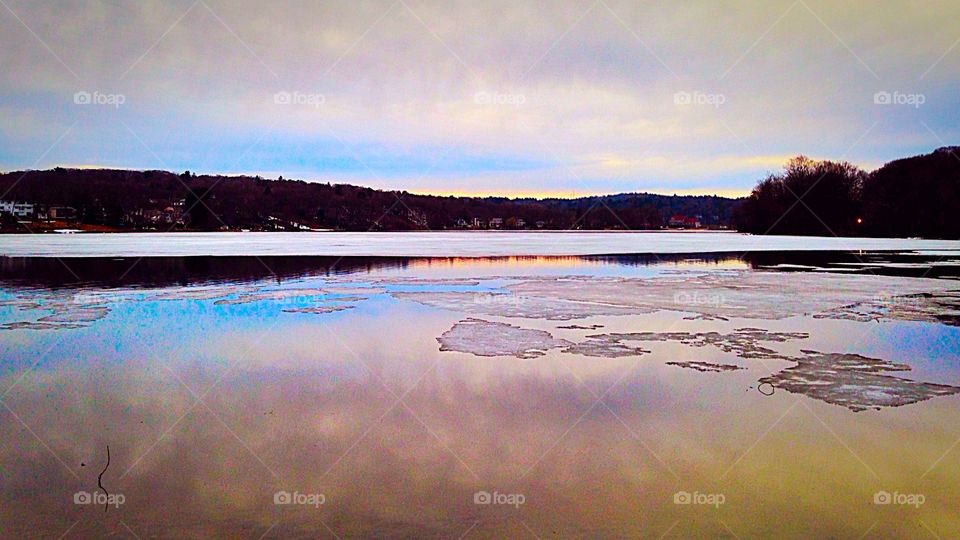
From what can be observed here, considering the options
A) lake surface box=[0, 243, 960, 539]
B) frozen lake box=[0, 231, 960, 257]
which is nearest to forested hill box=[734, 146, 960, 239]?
frozen lake box=[0, 231, 960, 257]

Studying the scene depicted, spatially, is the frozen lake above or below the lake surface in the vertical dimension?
above

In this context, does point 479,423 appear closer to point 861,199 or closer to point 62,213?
point 861,199

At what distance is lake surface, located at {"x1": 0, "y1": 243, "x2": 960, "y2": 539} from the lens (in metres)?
4.39

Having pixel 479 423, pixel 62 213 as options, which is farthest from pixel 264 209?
pixel 479 423

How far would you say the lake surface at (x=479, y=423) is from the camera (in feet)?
14.4

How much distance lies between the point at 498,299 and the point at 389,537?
1162 cm

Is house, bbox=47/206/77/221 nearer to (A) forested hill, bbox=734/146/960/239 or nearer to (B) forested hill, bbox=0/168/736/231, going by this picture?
(B) forested hill, bbox=0/168/736/231

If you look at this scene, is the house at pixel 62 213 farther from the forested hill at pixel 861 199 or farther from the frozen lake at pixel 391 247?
the forested hill at pixel 861 199

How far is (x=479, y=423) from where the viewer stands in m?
6.16

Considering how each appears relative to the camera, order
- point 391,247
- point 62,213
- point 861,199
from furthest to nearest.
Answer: point 62,213
point 861,199
point 391,247

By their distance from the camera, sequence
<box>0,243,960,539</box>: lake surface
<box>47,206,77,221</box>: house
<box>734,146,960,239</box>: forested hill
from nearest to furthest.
Result: 1. <box>0,243,960,539</box>: lake surface
2. <box>734,146,960,239</box>: forested hill
3. <box>47,206,77,221</box>: house

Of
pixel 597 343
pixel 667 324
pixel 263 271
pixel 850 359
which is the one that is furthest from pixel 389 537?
pixel 263 271

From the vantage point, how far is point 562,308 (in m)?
14.0

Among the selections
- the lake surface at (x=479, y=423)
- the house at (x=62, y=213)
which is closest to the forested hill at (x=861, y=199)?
the lake surface at (x=479, y=423)
